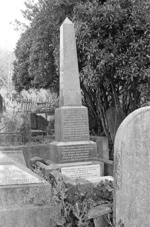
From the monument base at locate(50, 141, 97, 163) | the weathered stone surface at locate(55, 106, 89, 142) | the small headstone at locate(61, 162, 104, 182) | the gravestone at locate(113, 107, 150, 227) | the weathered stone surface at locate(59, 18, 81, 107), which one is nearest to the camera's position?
the gravestone at locate(113, 107, 150, 227)

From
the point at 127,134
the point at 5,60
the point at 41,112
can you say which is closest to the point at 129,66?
the point at 127,134

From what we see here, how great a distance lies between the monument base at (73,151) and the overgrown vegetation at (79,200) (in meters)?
3.59

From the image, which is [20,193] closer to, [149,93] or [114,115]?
[149,93]

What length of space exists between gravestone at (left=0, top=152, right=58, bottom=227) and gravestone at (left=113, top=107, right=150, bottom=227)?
663 mm

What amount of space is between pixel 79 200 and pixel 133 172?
65 cm

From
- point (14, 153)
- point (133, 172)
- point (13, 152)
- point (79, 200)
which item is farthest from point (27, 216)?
point (13, 152)

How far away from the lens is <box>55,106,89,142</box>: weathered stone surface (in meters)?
7.21

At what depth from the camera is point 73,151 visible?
711cm

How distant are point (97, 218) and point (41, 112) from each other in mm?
16654

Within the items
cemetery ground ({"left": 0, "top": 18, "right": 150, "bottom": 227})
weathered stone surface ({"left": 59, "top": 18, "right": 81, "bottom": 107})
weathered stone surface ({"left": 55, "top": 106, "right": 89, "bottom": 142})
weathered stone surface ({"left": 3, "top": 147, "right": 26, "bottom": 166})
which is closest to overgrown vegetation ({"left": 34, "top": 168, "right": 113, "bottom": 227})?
cemetery ground ({"left": 0, "top": 18, "right": 150, "bottom": 227})

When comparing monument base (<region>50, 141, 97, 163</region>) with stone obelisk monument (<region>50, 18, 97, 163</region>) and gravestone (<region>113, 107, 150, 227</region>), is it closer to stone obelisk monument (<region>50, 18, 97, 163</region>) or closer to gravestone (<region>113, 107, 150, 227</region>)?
stone obelisk monument (<region>50, 18, 97, 163</region>)

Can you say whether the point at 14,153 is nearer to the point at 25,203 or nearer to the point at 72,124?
the point at 72,124

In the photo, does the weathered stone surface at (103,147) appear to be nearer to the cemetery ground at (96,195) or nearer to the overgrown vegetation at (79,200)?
the overgrown vegetation at (79,200)

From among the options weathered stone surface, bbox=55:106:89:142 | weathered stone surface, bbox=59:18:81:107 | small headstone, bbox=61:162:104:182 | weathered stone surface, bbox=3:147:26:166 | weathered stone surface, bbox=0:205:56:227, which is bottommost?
small headstone, bbox=61:162:104:182
